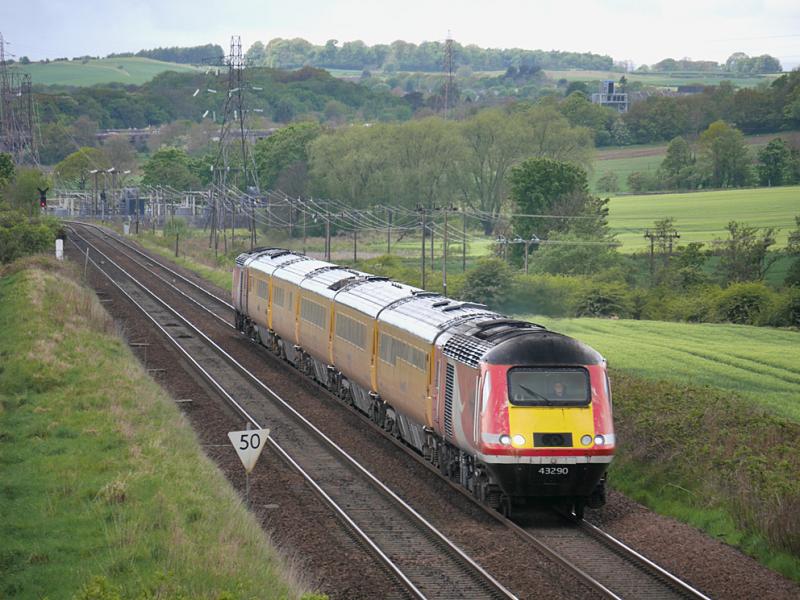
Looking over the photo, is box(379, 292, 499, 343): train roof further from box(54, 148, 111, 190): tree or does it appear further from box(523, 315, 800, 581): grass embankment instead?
box(54, 148, 111, 190): tree

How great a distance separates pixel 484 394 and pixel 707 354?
79.5 feet

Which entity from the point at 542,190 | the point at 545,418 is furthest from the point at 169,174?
the point at 545,418

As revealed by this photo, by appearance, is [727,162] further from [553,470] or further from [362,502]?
[553,470]

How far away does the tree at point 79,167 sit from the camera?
188 m

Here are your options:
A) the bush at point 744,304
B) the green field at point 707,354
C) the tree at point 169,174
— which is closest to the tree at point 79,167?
the tree at point 169,174

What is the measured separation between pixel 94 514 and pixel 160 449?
481cm

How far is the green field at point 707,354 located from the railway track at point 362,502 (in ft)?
33.0

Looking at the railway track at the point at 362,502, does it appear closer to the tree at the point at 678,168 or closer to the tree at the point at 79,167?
the tree at the point at 678,168

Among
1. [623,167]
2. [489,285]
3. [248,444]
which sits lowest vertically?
[489,285]

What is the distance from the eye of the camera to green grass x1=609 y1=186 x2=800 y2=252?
281ft

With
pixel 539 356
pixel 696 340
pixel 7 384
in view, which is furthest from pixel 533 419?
pixel 696 340

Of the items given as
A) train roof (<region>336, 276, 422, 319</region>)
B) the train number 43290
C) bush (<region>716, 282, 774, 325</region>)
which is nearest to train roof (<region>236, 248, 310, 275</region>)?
train roof (<region>336, 276, 422, 319</region>)

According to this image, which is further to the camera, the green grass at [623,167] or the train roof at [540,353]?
the green grass at [623,167]

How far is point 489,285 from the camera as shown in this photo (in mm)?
51812
